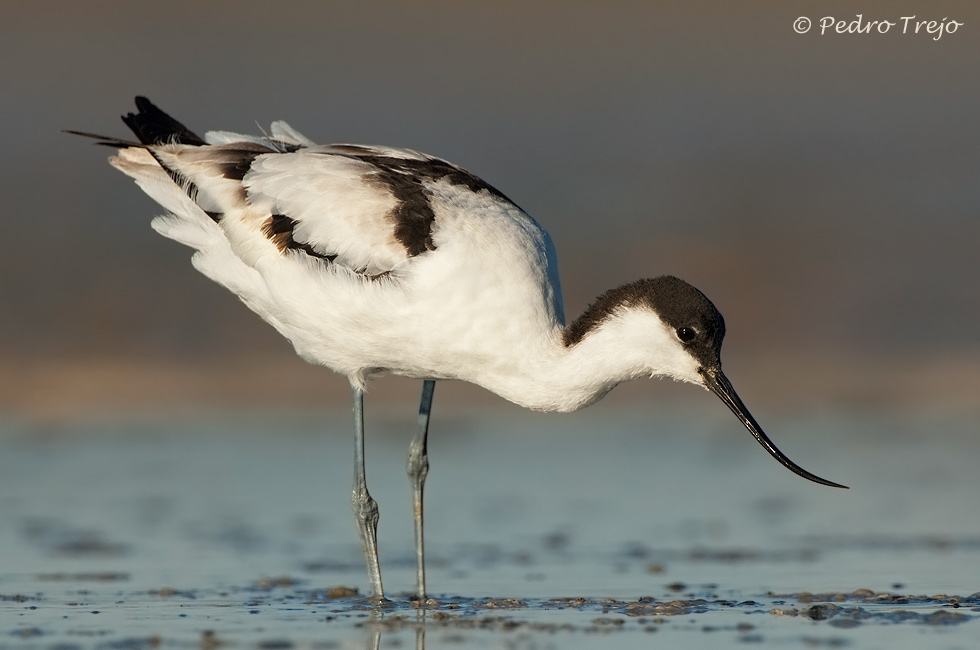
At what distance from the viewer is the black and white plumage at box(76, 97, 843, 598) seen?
6590 mm

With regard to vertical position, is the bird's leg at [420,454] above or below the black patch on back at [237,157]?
below

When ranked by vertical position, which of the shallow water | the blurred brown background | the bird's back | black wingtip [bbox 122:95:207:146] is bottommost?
the shallow water

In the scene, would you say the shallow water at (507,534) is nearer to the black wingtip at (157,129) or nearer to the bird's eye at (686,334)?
the bird's eye at (686,334)

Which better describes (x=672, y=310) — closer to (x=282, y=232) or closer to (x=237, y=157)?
(x=282, y=232)

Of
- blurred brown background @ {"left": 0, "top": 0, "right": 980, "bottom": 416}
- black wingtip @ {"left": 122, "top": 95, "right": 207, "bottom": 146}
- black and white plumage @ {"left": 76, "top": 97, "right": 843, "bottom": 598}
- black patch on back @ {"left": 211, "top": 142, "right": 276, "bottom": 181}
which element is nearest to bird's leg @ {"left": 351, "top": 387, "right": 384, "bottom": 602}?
black and white plumage @ {"left": 76, "top": 97, "right": 843, "bottom": 598}

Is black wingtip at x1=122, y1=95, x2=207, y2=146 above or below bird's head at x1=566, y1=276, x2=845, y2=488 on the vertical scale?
above

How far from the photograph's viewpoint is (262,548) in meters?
7.65

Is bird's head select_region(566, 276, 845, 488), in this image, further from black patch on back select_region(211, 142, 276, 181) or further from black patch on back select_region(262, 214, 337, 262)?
black patch on back select_region(211, 142, 276, 181)

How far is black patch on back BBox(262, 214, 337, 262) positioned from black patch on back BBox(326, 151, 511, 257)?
417 mm

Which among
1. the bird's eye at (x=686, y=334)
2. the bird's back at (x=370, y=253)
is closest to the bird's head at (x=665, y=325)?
the bird's eye at (x=686, y=334)

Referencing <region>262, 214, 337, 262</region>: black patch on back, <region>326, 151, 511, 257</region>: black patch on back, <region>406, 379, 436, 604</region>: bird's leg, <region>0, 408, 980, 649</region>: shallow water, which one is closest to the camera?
<region>0, 408, 980, 649</region>: shallow water

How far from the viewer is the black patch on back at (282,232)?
7.03 metres

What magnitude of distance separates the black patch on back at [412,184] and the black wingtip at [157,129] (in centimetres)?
Answer: 79

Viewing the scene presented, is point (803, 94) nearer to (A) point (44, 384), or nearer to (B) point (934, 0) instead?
(B) point (934, 0)
